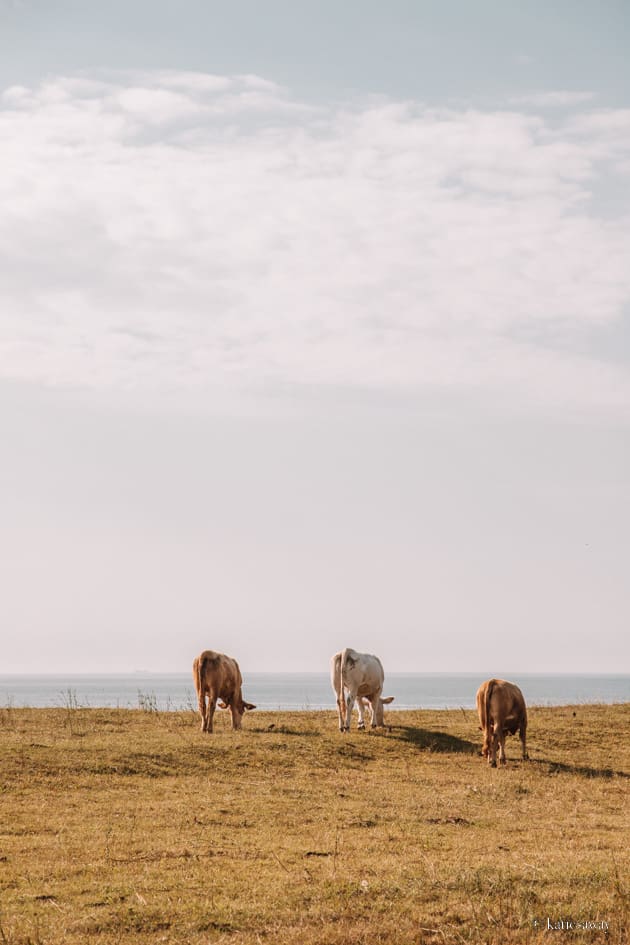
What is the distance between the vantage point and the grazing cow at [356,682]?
97.0 feet

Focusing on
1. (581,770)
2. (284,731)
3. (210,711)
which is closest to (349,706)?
(284,731)

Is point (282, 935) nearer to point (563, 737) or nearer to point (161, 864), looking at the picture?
point (161, 864)

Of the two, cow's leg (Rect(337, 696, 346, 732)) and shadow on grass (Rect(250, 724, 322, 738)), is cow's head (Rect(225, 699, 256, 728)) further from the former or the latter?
cow's leg (Rect(337, 696, 346, 732))

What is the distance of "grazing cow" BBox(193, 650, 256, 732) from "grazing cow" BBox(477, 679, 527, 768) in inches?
271

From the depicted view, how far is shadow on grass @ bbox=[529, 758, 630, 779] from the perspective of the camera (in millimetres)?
23572

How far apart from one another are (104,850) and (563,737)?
16.8 metres

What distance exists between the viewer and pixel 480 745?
2686cm

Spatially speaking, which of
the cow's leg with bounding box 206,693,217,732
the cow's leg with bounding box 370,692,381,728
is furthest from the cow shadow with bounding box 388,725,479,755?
the cow's leg with bounding box 206,693,217,732

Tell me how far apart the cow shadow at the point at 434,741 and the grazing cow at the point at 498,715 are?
1147mm

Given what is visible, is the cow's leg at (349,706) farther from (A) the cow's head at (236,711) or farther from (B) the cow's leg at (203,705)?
(B) the cow's leg at (203,705)

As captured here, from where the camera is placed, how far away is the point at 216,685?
2866 centimetres

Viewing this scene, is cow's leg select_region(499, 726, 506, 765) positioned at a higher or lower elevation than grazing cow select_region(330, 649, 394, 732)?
lower

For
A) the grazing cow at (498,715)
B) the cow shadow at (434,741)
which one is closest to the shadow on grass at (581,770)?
the grazing cow at (498,715)

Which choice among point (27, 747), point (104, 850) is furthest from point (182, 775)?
point (104, 850)
